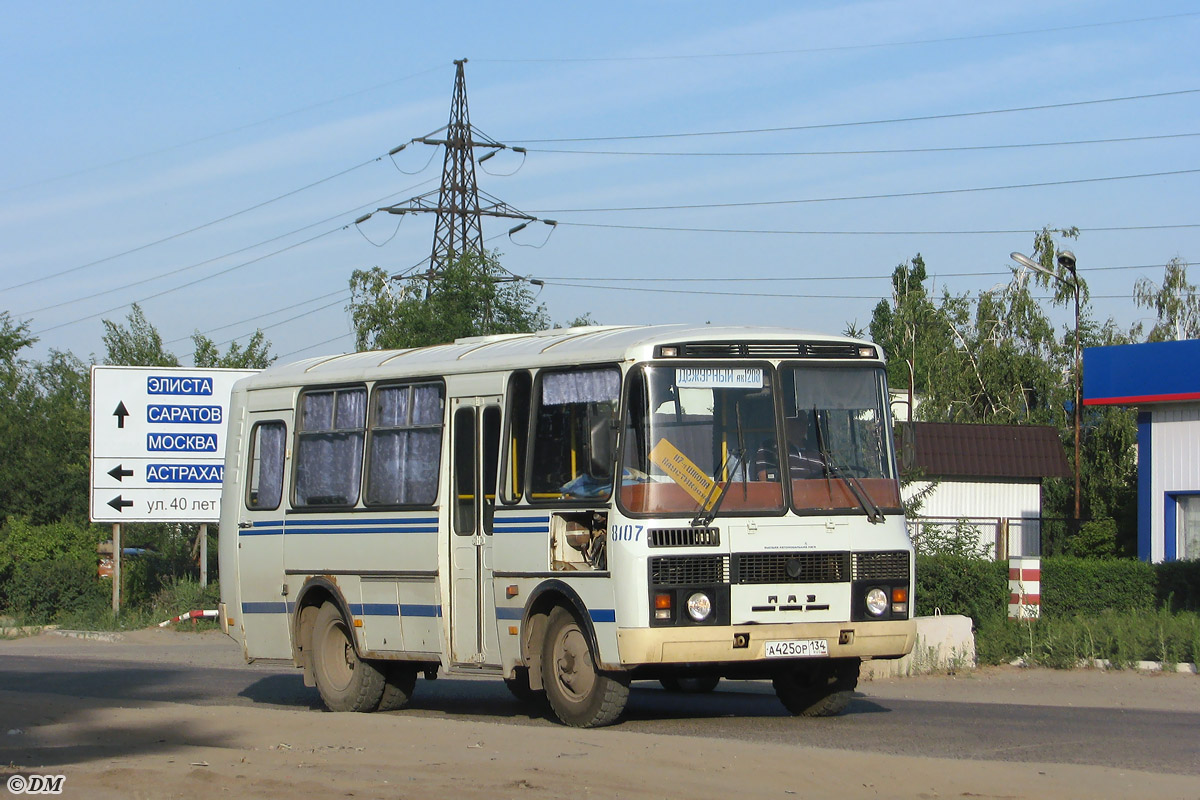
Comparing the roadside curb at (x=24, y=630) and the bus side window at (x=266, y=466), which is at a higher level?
the bus side window at (x=266, y=466)

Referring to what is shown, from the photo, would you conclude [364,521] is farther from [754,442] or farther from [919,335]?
→ [919,335]

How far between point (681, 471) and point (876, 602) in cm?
192

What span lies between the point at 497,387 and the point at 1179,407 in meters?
19.3

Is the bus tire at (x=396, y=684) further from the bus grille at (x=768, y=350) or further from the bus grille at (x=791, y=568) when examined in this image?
the bus grille at (x=768, y=350)

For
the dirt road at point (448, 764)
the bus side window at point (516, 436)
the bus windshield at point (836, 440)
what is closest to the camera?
the dirt road at point (448, 764)

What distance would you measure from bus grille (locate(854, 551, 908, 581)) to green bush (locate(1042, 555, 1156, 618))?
11.5 meters

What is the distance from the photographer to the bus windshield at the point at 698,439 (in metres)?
11.5

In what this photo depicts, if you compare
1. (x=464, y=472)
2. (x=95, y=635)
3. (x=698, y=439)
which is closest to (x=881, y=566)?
(x=698, y=439)

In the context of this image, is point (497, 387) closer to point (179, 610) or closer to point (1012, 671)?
point (1012, 671)

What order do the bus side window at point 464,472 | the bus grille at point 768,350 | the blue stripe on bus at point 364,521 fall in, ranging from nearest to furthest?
the bus grille at point 768,350
the bus side window at point 464,472
the blue stripe on bus at point 364,521

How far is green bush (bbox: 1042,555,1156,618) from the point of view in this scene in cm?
2289

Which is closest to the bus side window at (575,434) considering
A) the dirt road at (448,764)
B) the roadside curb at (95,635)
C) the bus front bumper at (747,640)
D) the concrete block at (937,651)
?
the bus front bumper at (747,640)

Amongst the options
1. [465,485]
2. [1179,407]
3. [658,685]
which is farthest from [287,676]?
[1179,407]

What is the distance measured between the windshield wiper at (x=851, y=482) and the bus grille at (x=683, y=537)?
3.78 feet
